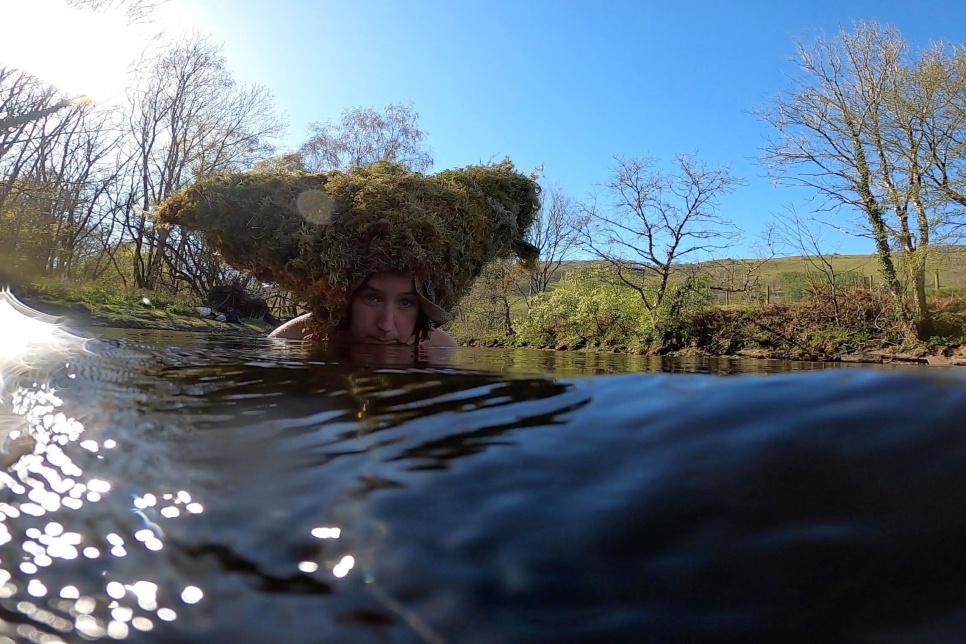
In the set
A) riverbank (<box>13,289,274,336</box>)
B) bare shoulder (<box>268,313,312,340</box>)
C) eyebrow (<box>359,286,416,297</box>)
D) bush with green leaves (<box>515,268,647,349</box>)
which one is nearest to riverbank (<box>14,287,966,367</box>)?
riverbank (<box>13,289,274,336</box>)

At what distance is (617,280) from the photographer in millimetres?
18688

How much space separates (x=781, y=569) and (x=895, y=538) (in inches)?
9.7

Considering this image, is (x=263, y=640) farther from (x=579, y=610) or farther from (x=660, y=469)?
(x=660, y=469)

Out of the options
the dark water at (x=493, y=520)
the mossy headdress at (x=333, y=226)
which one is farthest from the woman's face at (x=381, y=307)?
the dark water at (x=493, y=520)

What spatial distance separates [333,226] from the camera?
4.41m

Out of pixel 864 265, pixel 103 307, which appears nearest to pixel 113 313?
pixel 103 307

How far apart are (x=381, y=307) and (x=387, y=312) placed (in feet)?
0.32

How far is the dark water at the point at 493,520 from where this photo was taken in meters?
0.86

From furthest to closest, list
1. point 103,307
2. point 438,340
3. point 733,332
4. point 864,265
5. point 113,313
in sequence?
1. point 864,265
2. point 733,332
3. point 103,307
4. point 113,313
5. point 438,340

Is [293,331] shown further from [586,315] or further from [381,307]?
[586,315]

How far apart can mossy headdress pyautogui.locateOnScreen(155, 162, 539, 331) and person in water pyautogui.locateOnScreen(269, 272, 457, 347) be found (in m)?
0.07

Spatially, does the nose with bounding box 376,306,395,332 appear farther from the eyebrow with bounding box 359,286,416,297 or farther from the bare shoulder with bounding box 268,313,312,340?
the bare shoulder with bounding box 268,313,312,340

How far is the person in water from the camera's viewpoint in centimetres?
473

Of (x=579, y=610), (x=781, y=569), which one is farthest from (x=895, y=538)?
(x=579, y=610)
